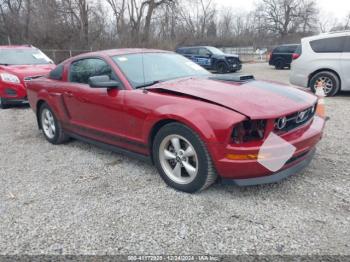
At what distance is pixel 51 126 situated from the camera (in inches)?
190

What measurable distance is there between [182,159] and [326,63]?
6.46m

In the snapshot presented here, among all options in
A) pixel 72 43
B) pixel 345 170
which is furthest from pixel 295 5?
pixel 345 170

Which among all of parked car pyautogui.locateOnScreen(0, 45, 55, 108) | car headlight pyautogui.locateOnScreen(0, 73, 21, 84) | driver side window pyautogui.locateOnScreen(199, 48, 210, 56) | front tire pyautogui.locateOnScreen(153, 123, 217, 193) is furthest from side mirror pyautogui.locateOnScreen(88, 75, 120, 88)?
driver side window pyautogui.locateOnScreen(199, 48, 210, 56)

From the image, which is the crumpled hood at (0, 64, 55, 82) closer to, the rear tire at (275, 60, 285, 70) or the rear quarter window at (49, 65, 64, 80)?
the rear quarter window at (49, 65, 64, 80)

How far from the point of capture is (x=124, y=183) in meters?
3.32

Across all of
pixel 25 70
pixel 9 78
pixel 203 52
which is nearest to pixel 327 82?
pixel 25 70

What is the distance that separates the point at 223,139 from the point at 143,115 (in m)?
0.99

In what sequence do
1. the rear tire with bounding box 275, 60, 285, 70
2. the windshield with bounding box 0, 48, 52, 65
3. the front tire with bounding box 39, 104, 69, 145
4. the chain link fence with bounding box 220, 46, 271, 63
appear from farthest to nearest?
the chain link fence with bounding box 220, 46, 271, 63 → the rear tire with bounding box 275, 60, 285, 70 → the windshield with bounding box 0, 48, 52, 65 → the front tire with bounding box 39, 104, 69, 145

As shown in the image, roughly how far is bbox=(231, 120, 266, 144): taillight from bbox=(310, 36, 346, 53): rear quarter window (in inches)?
255

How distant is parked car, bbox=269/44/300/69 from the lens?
18391mm

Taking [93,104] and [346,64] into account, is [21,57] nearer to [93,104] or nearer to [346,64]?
[93,104]

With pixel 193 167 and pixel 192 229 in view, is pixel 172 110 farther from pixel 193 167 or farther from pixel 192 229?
pixel 192 229

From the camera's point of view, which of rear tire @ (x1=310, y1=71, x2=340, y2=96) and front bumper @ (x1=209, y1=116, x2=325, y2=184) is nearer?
front bumper @ (x1=209, y1=116, x2=325, y2=184)

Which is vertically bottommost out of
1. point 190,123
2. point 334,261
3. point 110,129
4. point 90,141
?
point 334,261
